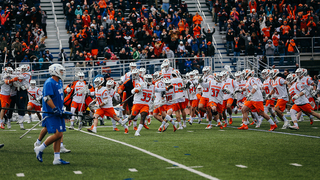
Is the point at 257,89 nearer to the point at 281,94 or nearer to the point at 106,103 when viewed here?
the point at 281,94

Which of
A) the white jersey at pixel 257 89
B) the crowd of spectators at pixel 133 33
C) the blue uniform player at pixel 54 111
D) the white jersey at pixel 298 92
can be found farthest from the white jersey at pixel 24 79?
the white jersey at pixel 298 92

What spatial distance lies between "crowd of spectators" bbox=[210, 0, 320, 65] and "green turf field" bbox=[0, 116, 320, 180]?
11.5m

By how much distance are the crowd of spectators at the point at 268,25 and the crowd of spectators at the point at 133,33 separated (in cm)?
174

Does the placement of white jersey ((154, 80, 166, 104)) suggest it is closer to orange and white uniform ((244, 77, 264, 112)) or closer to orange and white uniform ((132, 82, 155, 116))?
orange and white uniform ((132, 82, 155, 116))

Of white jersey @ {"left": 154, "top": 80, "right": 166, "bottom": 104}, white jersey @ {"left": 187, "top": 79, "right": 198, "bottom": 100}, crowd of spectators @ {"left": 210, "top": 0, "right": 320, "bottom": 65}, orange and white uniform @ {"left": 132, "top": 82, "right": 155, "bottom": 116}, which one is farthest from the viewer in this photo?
crowd of spectators @ {"left": 210, "top": 0, "right": 320, "bottom": 65}

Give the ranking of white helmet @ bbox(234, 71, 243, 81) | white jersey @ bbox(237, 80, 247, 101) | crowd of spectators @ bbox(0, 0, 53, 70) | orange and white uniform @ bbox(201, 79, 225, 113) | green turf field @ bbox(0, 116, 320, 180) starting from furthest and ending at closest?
crowd of spectators @ bbox(0, 0, 53, 70), white jersey @ bbox(237, 80, 247, 101), white helmet @ bbox(234, 71, 243, 81), orange and white uniform @ bbox(201, 79, 225, 113), green turf field @ bbox(0, 116, 320, 180)

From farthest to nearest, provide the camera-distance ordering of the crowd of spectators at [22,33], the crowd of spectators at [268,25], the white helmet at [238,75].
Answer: the crowd of spectators at [268,25]
the crowd of spectators at [22,33]
the white helmet at [238,75]

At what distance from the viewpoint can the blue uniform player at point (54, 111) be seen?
6766 mm

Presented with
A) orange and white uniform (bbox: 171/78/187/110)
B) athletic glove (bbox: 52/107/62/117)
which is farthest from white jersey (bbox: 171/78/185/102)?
athletic glove (bbox: 52/107/62/117)

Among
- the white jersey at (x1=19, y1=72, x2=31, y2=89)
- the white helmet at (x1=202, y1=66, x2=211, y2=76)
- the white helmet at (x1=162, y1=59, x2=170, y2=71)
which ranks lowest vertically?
the white jersey at (x1=19, y1=72, x2=31, y2=89)

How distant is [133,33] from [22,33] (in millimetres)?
5803

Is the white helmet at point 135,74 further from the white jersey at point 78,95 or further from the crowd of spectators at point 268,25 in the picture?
the crowd of spectators at point 268,25

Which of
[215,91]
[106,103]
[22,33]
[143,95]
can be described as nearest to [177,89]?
[215,91]

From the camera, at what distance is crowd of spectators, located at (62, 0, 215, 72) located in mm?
21047
